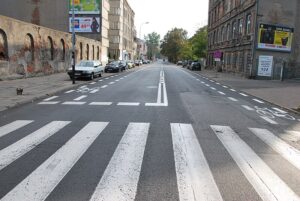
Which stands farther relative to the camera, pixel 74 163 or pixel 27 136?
pixel 27 136

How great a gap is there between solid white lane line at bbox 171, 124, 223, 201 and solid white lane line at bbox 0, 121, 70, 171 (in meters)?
2.72

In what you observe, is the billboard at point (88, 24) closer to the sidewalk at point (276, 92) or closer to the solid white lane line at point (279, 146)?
the sidewalk at point (276, 92)

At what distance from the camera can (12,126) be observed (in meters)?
8.60

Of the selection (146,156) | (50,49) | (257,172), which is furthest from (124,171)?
(50,49)

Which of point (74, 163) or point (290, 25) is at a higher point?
point (290, 25)

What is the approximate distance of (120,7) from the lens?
84.0 meters

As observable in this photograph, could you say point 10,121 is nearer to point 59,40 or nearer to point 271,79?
point 59,40

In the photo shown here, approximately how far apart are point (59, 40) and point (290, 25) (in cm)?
2196

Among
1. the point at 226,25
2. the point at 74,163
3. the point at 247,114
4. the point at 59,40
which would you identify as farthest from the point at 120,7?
the point at 74,163

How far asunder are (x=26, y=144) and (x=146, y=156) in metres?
2.44

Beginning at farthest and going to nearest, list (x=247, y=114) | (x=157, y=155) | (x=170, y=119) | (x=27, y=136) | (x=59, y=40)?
(x=59, y=40) < (x=247, y=114) < (x=170, y=119) < (x=27, y=136) < (x=157, y=155)

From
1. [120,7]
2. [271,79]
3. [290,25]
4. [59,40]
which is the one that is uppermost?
[120,7]

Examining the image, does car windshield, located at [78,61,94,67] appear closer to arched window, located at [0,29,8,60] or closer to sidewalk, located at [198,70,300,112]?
arched window, located at [0,29,8,60]

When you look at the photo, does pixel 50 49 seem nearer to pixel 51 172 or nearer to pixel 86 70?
pixel 86 70
